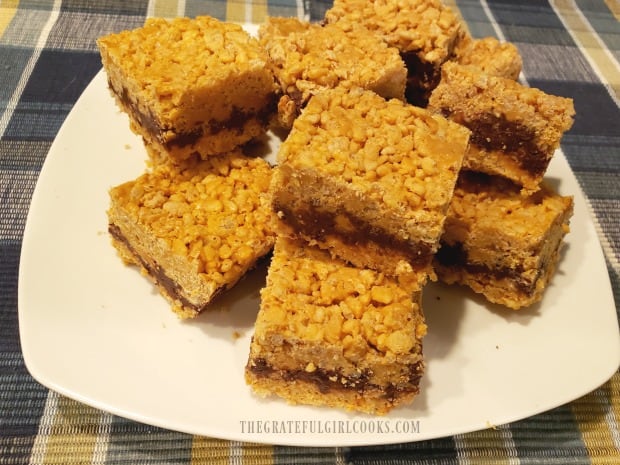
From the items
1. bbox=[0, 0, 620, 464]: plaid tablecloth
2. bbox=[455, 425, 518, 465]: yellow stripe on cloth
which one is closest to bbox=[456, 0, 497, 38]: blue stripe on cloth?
bbox=[0, 0, 620, 464]: plaid tablecloth

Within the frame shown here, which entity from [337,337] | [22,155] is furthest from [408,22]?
[22,155]

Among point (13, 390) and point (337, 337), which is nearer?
point (337, 337)

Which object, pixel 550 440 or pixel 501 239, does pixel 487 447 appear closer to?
pixel 550 440

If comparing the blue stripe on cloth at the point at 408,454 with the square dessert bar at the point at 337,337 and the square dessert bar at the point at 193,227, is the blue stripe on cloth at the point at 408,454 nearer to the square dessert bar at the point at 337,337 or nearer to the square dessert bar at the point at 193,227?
the square dessert bar at the point at 337,337

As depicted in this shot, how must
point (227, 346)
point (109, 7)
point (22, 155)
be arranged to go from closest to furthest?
point (227, 346)
point (22, 155)
point (109, 7)

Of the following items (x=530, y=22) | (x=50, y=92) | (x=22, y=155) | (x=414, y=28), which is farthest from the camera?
(x=530, y=22)

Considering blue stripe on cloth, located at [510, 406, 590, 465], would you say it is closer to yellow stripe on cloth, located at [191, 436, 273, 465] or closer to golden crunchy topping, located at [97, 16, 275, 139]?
yellow stripe on cloth, located at [191, 436, 273, 465]

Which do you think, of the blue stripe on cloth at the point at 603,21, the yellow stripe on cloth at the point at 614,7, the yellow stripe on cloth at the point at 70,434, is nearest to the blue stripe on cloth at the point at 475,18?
the blue stripe on cloth at the point at 603,21

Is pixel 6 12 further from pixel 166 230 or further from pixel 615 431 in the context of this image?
pixel 615 431
